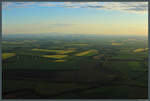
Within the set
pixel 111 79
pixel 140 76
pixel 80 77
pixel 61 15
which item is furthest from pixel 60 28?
pixel 140 76

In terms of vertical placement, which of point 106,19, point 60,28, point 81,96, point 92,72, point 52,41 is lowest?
point 81,96

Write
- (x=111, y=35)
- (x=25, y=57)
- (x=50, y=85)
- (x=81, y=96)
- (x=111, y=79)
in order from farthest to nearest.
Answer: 1. (x=25, y=57)
2. (x=111, y=35)
3. (x=111, y=79)
4. (x=50, y=85)
5. (x=81, y=96)

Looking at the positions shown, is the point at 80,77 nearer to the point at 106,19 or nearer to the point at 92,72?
the point at 92,72

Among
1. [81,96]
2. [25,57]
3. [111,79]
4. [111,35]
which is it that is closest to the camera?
[81,96]

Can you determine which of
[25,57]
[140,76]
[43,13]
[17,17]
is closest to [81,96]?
[140,76]

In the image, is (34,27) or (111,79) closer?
(111,79)

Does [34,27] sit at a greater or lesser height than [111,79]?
greater
